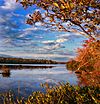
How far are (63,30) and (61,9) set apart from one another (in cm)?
203

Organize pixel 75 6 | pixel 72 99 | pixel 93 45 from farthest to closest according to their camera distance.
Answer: pixel 93 45, pixel 72 99, pixel 75 6

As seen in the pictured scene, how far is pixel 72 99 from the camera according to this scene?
13.1 metres

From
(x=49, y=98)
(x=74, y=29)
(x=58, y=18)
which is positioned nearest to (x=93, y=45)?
(x=74, y=29)

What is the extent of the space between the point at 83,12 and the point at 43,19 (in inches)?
77.5

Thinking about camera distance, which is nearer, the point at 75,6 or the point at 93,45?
the point at 75,6

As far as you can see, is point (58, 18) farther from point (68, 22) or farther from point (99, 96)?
point (99, 96)

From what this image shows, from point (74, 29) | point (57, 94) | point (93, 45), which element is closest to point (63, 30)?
point (74, 29)

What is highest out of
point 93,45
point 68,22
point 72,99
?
point 68,22

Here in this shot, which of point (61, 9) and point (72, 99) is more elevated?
point (61, 9)

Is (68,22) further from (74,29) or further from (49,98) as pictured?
(49,98)

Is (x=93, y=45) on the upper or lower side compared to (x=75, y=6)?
lower

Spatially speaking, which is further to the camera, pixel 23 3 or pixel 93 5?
pixel 23 3

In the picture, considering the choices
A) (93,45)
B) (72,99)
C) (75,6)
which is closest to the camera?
(75,6)

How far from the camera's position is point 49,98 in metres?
12.6
